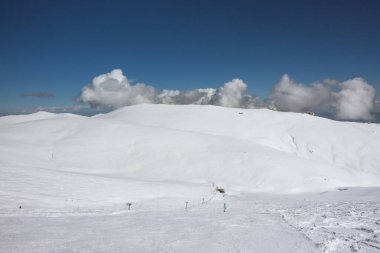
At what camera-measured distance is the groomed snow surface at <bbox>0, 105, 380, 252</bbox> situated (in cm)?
1750

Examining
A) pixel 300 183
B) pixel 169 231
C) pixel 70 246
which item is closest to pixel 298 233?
pixel 169 231

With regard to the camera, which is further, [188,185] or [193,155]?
[193,155]

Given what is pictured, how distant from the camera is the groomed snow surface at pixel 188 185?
17.5 m

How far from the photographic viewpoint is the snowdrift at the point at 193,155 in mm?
48375

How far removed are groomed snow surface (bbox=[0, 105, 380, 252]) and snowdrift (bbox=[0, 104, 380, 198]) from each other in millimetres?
243

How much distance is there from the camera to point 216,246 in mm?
16172

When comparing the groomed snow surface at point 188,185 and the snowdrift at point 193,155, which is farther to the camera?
the snowdrift at point 193,155

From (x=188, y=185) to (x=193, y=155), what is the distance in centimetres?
1431

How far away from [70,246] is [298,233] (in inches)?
480

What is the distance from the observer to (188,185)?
4366 cm

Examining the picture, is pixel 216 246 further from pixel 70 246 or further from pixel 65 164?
pixel 65 164

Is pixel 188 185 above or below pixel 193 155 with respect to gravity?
below

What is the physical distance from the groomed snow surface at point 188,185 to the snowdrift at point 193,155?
0.80 feet

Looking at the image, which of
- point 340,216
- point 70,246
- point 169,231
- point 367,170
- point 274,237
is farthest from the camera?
point 367,170
